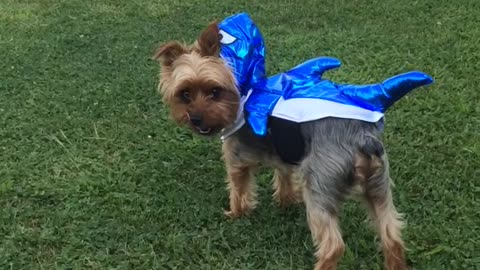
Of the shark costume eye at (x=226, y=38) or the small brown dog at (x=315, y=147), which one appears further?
the shark costume eye at (x=226, y=38)

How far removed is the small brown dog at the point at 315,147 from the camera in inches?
129

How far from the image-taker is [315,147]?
3.33 meters

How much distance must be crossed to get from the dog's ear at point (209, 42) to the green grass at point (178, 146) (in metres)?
1.14

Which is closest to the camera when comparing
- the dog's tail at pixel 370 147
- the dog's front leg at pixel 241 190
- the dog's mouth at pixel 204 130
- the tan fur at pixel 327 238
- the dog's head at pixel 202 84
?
the dog's tail at pixel 370 147

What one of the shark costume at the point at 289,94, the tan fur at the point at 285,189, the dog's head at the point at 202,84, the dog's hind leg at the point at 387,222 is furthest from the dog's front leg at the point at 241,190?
the dog's hind leg at the point at 387,222

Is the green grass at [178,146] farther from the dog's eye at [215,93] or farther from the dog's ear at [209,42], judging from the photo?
the dog's ear at [209,42]

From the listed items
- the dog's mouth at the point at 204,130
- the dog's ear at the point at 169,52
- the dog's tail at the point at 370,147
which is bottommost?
the dog's mouth at the point at 204,130

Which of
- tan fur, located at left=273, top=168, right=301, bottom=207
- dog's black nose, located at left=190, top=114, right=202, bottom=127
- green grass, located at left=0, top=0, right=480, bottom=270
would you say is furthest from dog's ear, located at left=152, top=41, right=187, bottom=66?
green grass, located at left=0, top=0, right=480, bottom=270

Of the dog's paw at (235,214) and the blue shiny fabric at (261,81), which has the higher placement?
the blue shiny fabric at (261,81)

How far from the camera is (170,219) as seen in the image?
4.15 m

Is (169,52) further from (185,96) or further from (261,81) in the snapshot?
(261,81)

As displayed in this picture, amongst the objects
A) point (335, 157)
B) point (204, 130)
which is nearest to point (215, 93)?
point (204, 130)

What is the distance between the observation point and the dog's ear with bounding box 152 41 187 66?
141 inches

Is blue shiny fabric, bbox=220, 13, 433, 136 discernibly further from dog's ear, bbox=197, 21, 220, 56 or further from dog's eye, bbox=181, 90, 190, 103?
dog's eye, bbox=181, 90, 190, 103
